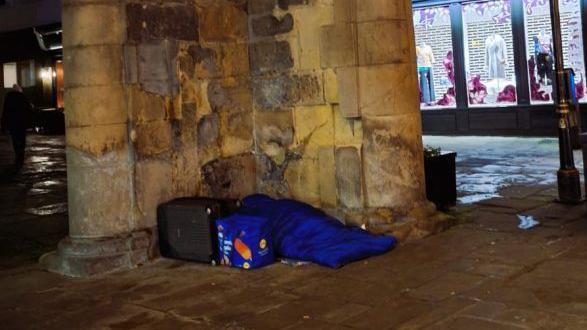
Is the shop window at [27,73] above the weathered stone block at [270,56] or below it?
above

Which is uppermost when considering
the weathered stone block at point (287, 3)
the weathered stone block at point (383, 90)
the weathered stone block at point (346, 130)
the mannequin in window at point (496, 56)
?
the mannequin in window at point (496, 56)

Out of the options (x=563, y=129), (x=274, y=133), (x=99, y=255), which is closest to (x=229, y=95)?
(x=274, y=133)

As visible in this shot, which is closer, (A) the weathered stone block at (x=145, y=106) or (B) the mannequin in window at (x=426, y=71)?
(A) the weathered stone block at (x=145, y=106)

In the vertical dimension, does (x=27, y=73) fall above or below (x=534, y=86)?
above

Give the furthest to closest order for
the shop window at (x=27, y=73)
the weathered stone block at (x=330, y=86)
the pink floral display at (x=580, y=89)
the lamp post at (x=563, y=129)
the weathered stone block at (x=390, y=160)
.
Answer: the shop window at (x=27, y=73) < the pink floral display at (x=580, y=89) < the lamp post at (x=563, y=129) < the weathered stone block at (x=330, y=86) < the weathered stone block at (x=390, y=160)

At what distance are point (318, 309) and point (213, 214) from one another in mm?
1837

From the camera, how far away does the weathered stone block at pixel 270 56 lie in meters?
7.37

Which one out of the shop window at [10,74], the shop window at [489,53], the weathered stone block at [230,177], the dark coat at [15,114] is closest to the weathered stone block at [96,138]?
the weathered stone block at [230,177]

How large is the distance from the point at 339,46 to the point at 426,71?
36.0ft

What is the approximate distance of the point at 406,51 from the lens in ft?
22.2

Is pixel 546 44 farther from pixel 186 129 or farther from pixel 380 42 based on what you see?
pixel 186 129

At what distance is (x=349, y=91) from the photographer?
6770 mm

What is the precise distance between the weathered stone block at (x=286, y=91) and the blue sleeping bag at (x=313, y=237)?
3.53 ft

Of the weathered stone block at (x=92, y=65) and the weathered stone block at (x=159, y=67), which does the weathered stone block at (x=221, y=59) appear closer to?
the weathered stone block at (x=159, y=67)
